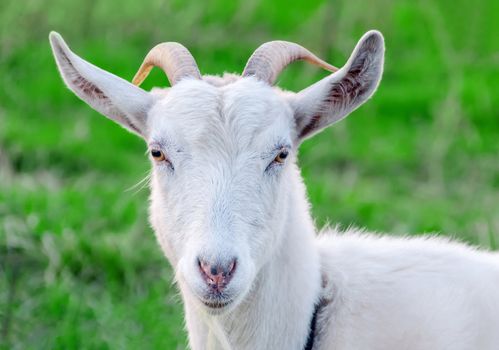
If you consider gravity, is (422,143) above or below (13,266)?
above

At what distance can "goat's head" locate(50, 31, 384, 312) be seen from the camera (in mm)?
3848

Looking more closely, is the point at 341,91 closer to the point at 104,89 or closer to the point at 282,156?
the point at 282,156

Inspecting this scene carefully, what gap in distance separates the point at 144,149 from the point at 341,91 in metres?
6.83

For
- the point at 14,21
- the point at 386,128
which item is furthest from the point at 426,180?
the point at 14,21

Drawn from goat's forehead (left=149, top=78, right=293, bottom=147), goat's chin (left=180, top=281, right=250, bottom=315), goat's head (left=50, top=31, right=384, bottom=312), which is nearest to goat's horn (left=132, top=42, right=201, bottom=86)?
goat's head (left=50, top=31, right=384, bottom=312)

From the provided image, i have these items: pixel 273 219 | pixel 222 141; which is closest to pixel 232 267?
pixel 273 219

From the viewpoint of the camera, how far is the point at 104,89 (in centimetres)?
437

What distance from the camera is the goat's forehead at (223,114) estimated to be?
411cm

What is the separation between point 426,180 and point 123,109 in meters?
6.32

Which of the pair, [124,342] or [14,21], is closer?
[124,342]

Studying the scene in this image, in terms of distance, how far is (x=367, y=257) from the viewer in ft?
15.0

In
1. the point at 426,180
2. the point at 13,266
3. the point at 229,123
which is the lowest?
the point at 13,266

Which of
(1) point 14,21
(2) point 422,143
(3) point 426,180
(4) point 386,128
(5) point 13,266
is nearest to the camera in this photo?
(5) point 13,266

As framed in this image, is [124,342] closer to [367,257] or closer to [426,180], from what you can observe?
[367,257]
